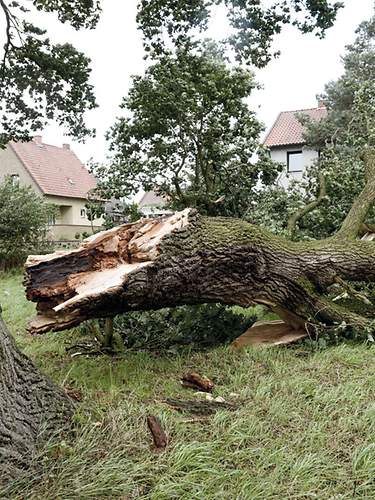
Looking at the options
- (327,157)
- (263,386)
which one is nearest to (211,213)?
(327,157)

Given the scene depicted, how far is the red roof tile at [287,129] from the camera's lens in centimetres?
2228

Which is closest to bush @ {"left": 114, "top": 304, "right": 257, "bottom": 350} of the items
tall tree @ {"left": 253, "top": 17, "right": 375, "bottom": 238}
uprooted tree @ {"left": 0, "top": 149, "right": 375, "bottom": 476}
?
uprooted tree @ {"left": 0, "top": 149, "right": 375, "bottom": 476}

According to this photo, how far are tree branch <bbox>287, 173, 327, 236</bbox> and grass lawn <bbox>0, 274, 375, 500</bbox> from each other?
2821mm

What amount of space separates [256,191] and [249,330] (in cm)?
383

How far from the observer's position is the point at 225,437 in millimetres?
2469

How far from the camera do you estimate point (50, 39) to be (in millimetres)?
6805

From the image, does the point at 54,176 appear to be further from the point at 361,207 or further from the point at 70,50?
the point at 361,207

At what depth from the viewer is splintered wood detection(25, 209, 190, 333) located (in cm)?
329

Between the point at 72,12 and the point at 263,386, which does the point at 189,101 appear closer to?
the point at 72,12

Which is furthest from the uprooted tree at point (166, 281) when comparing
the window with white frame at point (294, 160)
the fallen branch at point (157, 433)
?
the window with white frame at point (294, 160)

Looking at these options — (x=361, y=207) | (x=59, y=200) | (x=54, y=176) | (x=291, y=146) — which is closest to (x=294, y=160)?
(x=291, y=146)

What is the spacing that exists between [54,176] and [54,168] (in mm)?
957

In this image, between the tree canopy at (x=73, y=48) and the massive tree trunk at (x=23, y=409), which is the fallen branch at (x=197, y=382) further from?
the tree canopy at (x=73, y=48)

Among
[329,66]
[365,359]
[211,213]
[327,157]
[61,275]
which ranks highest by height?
[329,66]
